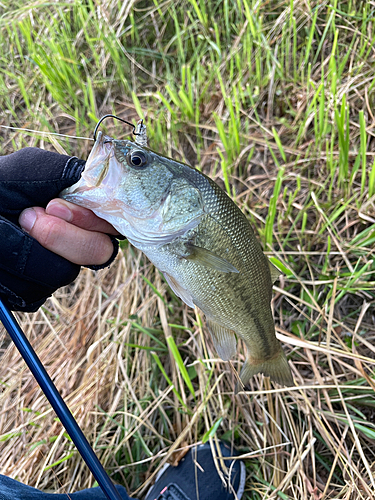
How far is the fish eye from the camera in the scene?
1185mm

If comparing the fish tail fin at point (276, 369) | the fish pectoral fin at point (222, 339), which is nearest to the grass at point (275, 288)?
the fish tail fin at point (276, 369)

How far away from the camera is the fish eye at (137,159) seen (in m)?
1.18

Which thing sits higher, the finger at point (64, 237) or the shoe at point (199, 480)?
the finger at point (64, 237)

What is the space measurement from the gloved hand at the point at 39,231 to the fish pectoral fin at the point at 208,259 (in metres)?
0.36

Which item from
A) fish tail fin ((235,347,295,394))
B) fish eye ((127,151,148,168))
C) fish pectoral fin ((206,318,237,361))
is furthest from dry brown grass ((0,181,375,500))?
fish eye ((127,151,148,168))

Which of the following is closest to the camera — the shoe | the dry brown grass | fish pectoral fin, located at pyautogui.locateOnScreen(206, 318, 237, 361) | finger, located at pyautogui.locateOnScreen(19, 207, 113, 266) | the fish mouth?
the fish mouth

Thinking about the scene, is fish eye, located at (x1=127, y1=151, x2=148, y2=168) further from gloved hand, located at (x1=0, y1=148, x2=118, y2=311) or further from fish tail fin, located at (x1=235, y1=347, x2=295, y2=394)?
fish tail fin, located at (x1=235, y1=347, x2=295, y2=394)

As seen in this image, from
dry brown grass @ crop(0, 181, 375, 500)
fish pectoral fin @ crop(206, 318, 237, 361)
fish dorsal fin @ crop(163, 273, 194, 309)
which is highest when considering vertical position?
fish dorsal fin @ crop(163, 273, 194, 309)

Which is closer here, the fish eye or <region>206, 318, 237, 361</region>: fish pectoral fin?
the fish eye

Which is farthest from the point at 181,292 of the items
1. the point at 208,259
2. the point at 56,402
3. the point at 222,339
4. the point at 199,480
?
the point at 199,480

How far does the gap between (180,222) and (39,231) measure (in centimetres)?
51

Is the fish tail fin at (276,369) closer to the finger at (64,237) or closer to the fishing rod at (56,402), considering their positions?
the fishing rod at (56,402)

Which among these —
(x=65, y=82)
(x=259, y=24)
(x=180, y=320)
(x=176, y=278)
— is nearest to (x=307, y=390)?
(x=180, y=320)

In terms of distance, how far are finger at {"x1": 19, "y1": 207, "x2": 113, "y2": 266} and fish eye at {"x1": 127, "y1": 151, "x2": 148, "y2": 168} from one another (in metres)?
0.32
